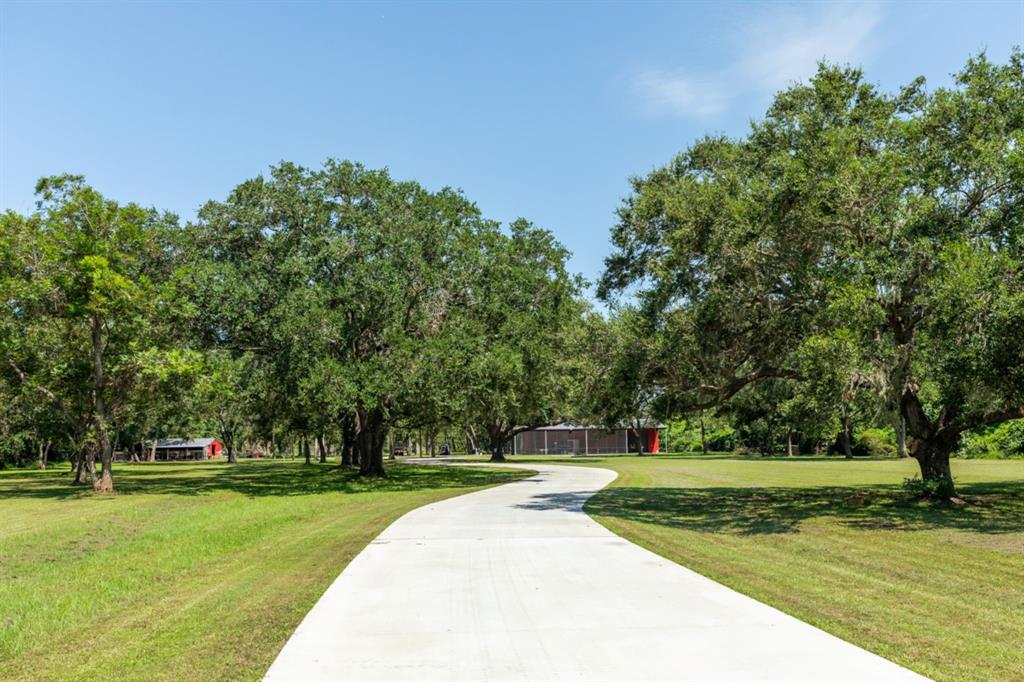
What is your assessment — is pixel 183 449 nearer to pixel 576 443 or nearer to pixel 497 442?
pixel 576 443

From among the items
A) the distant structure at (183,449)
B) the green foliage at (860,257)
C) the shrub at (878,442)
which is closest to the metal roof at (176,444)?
the distant structure at (183,449)

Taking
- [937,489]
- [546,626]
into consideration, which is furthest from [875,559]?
[937,489]

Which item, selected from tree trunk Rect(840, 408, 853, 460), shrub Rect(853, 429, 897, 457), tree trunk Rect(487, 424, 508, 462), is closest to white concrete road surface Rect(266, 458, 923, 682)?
tree trunk Rect(487, 424, 508, 462)

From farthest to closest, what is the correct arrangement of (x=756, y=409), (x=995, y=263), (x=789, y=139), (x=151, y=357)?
1. (x=756, y=409)
2. (x=151, y=357)
3. (x=789, y=139)
4. (x=995, y=263)

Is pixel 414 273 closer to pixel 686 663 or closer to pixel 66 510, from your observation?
pixel 66 510

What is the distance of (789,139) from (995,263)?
716 centimetres

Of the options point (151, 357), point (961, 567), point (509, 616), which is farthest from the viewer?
point (151, 357)

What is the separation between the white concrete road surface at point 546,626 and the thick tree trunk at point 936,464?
11683mm

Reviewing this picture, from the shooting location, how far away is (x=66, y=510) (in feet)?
69.6

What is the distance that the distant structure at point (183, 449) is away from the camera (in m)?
118

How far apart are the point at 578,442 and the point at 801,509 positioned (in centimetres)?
7843

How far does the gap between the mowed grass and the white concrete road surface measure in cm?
49

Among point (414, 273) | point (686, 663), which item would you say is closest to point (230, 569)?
point (686, 663)

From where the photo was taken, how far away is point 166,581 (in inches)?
388
